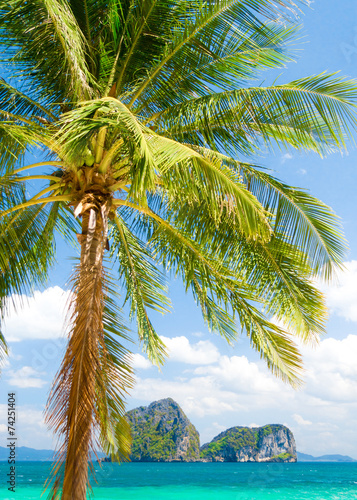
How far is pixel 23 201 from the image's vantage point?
6586 millimetres

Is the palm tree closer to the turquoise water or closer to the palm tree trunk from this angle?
the palm tree trunk

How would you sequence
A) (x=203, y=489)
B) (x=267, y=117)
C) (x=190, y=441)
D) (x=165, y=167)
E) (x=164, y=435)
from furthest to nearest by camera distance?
(x=190, y=441) → (x=164, y=435) → (x=203, y=489) → (x=267, y=117) → (x=165, y=167)

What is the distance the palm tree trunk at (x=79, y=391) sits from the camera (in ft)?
14.4

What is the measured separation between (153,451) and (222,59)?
92724 mm

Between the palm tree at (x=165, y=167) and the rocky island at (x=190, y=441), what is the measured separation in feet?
252

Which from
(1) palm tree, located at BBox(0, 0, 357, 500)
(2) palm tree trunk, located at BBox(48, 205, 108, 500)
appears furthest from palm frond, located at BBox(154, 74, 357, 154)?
(2) palm tree trunk, located at BBox(48, 205, 108, 500)

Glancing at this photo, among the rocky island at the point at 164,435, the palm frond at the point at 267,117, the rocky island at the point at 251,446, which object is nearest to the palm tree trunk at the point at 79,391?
the palm frond at the point at 267,117

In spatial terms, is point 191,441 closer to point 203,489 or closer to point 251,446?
point 251,446

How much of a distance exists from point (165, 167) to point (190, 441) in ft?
308

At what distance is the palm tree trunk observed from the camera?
4.39 metres

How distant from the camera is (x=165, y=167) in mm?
4199

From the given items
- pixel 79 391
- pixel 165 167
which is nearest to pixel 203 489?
pixel 79 391

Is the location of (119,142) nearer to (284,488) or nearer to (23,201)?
(23,201)

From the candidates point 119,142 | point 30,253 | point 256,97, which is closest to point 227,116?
point 256,97
